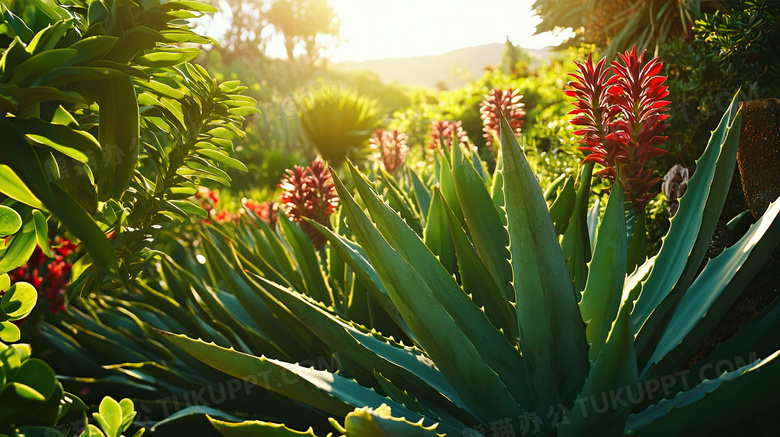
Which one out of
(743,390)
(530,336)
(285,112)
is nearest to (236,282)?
(530,336)

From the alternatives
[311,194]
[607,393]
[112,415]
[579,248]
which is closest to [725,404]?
[607,393]

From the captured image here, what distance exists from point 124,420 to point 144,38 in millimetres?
646

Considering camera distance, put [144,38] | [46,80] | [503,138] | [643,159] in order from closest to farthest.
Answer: [46,80] → [144,38] → [503,138] → [643,159]

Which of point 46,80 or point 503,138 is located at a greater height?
point 46,80

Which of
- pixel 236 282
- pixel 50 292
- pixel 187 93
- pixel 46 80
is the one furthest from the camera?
pixel 50 292

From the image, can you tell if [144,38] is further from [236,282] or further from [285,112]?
[285,112]

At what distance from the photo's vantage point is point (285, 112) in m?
11.6

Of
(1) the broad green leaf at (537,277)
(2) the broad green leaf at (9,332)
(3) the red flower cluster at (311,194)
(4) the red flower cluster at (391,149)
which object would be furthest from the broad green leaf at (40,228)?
(4) the red flower cluster at (391,149)

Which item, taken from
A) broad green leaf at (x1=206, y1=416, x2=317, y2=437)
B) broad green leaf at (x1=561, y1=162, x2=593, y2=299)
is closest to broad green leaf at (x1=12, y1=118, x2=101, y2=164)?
broad green leaf at (x1=206, y1=416, x2=317, y2=437)

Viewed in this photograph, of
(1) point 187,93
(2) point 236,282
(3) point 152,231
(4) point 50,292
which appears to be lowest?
(4) point 50,292

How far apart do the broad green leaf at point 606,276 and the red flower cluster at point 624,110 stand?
0.10 meters

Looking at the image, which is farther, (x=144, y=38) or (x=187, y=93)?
(x=187, y=93)

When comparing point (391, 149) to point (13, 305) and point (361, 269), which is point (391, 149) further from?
point (13, 305)

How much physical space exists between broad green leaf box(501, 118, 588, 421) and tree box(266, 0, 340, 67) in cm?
3511
